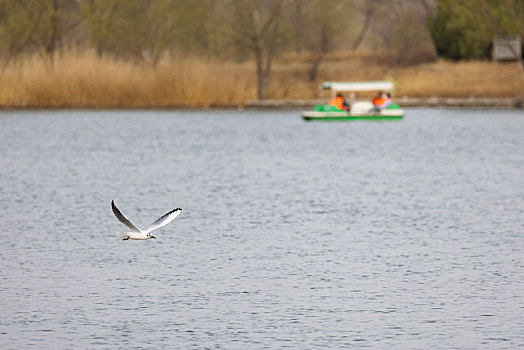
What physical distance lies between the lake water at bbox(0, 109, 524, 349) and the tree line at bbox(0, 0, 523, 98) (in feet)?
67.1

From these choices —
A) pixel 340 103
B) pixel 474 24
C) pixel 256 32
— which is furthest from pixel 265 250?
pixel 474 24

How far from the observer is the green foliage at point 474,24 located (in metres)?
61.5

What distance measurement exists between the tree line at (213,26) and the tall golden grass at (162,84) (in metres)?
1.95

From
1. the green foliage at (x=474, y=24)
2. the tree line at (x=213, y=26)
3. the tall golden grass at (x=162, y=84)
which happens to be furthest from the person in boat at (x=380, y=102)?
the green foliage at (x=474, y=24)

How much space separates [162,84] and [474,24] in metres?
18.6

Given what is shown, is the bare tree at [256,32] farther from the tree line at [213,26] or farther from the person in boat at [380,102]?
the person in boat at [380,102]

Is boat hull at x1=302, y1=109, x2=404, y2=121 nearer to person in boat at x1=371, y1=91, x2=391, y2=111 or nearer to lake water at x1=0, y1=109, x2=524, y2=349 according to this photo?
person in boat at x1=371, y1=91, x2=391, y2=111

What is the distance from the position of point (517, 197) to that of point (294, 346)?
13.6 meters

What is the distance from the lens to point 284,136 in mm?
44125

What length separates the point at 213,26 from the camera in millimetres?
65312

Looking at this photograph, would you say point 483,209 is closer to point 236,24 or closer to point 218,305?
point 218,305

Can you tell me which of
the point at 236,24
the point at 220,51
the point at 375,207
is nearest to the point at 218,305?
the point at 375,207

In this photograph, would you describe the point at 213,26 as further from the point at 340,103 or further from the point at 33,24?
the point at 340,103

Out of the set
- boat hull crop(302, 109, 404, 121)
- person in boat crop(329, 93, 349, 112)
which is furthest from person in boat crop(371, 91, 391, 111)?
person in boat crop(329, 93, 349, 112)
